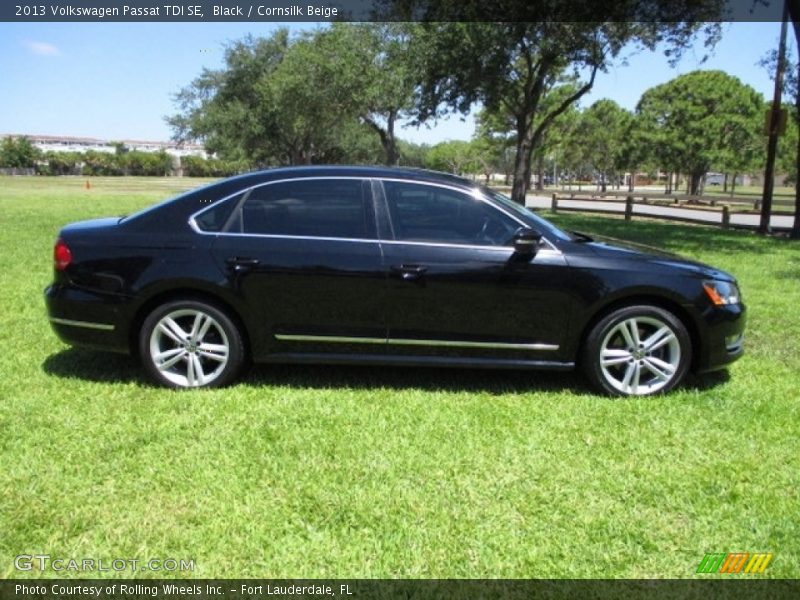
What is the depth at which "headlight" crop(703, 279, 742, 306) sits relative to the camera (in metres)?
4.52

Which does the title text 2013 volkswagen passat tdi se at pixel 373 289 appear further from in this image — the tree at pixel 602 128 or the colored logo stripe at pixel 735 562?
the tree at pixel 602 128

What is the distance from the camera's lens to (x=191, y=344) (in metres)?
4.51

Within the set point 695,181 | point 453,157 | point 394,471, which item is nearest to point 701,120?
point 695,181

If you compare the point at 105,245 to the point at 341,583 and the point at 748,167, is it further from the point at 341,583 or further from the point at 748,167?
the point at 748,167

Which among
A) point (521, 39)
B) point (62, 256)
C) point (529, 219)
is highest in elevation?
point (521, 39)

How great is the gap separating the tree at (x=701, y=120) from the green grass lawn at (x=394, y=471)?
4707 cm

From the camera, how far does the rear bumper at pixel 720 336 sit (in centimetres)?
451

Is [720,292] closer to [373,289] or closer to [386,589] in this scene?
[373,289]

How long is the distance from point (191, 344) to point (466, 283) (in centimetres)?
197

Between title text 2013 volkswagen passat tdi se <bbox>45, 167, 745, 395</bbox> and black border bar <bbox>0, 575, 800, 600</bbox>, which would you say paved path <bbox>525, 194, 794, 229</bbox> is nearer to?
title text 2013 volkswagen passat tdi se <bbox>45, 167, 745, 395</bbox>

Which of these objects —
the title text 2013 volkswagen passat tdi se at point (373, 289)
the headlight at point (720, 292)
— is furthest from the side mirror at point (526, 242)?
the headlight at point (720, 292)

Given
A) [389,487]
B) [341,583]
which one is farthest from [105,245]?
[341,583]

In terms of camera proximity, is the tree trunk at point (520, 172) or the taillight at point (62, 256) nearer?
the taillight at point (62, 256)
